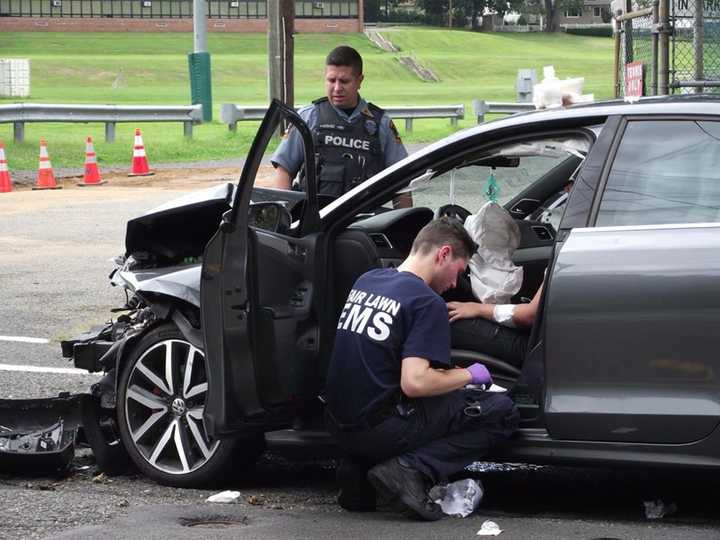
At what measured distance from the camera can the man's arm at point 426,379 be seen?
5230 mm

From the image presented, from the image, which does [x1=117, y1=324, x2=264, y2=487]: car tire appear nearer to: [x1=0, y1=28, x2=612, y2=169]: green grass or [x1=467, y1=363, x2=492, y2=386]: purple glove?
[x1=467, y1=363, x2=492, y2=386]: purple glove

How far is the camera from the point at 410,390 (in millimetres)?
5254

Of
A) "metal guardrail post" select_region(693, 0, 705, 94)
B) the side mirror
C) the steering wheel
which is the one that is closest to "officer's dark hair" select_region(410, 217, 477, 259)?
the side mirror

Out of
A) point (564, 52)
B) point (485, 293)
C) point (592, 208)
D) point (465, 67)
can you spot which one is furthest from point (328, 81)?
point (564, 52)

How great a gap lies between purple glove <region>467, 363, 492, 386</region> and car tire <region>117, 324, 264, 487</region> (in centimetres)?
100

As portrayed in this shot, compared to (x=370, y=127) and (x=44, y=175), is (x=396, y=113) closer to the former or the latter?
(x=44, y=175)

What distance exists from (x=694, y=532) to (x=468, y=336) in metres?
1.22

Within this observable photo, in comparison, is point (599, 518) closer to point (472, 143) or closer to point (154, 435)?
point (472, 143)

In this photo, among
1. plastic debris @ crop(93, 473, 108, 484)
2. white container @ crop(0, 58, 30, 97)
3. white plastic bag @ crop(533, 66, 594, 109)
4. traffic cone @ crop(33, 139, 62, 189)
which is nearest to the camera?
plastic debris @ crop(93, 473, 108, 484)

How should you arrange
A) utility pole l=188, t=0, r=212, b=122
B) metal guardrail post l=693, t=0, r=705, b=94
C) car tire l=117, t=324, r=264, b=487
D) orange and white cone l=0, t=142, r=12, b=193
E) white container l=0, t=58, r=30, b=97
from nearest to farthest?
car tire l=117, t=324, r=264, b=487 → metal guardrail post l=693, t=0, r=705, b=94 → orange and white cone l=0, t=142, r=12, b=193 → utility pole l=188, t=0, r=212, b=122 → white container l=0, t=58, r=30, b=97

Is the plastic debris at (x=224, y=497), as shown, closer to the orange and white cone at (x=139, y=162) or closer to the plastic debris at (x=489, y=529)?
the plastic debris at (x=489, y=529)

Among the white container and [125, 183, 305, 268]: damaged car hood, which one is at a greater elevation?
the white container

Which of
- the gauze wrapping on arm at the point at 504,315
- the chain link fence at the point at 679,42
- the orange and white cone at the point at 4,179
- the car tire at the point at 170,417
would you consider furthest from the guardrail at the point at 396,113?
the gauze wrapping on arm at the point at 504,315

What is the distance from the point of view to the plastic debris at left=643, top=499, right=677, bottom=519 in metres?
5.38
